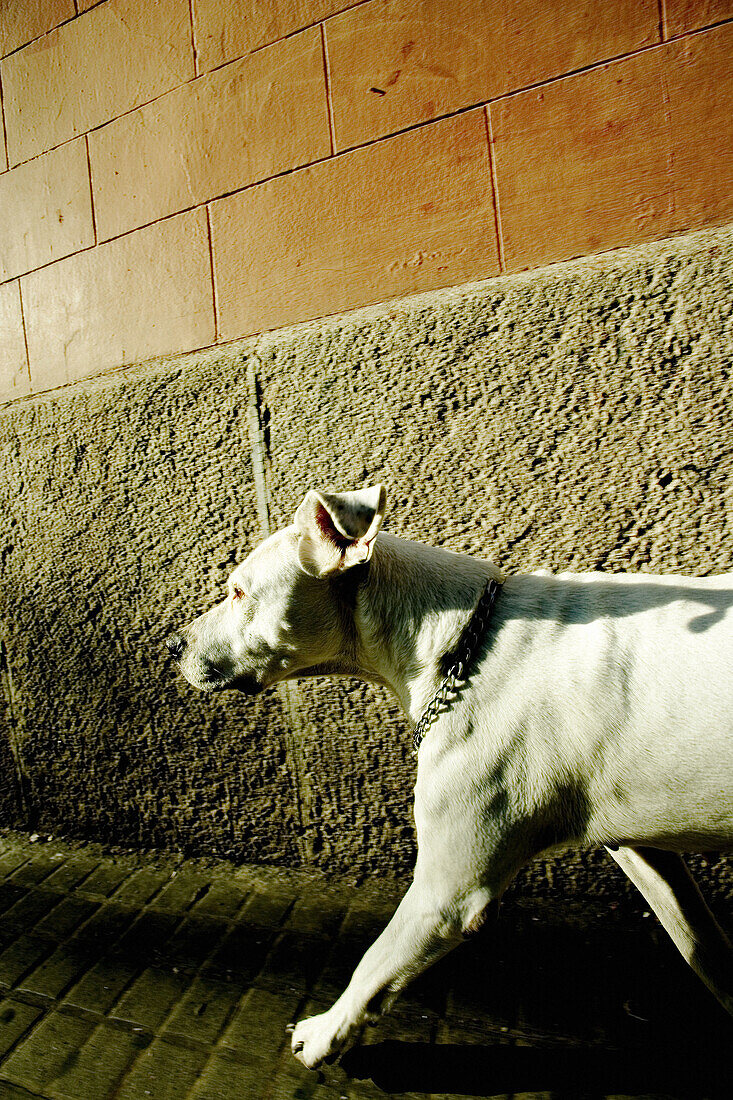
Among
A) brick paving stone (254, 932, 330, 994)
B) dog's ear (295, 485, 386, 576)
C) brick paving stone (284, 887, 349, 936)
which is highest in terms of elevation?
dog's ear (295, 485, 386, 576)

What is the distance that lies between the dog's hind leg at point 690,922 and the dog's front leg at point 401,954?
604 mm

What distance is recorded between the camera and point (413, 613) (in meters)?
2.08

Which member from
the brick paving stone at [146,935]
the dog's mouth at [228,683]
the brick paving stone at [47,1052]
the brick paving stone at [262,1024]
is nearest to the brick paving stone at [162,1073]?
the brick paving stone at [262,1024]

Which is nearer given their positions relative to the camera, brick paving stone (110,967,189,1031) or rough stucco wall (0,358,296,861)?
brick paving stone (110,967,189,1031)

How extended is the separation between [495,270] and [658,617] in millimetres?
1596

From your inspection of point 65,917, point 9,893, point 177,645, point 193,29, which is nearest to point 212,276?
point 193,29

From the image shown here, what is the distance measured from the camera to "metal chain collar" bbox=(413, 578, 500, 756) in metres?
1.99

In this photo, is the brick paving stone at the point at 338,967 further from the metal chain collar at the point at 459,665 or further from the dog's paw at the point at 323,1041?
the metal chain collar at the point at 459,665

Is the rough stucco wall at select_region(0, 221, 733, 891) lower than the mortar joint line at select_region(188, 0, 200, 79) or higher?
lower

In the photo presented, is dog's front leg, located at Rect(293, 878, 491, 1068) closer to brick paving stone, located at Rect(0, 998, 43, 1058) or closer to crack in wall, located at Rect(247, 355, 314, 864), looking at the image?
brick paving stone, located at Rect(0, 998, 43, 1058)

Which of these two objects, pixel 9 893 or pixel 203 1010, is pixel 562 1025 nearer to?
pixel 203 1010

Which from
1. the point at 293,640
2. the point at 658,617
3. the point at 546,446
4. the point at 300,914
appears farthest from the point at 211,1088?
the point at 546,446

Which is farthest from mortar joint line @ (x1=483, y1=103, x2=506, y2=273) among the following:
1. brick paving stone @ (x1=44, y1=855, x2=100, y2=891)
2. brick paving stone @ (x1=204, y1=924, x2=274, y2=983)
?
brick paving stone @ (x1=44, y1=855, x2=100, y2=891)

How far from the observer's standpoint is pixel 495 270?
2848mm
